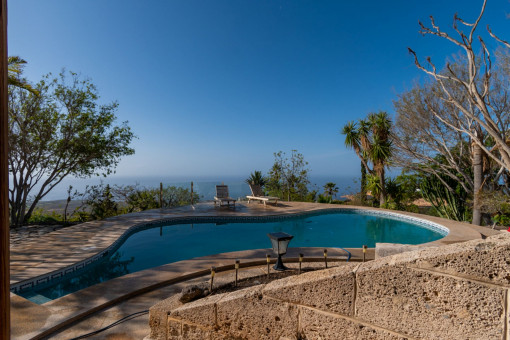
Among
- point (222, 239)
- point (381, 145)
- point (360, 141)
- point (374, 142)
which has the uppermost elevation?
point (360, 141)

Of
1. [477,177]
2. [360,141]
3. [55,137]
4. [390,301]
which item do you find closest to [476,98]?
[477,177]

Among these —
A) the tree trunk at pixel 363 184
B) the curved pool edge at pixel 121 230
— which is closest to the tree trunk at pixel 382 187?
the tree trunk at pixel 363 184

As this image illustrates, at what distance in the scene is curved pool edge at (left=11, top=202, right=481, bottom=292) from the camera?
177 inches

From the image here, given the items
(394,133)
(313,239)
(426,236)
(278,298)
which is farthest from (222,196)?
(278,298)

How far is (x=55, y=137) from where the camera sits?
28.2ft

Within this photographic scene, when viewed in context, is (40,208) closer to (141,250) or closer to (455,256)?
(141,250)

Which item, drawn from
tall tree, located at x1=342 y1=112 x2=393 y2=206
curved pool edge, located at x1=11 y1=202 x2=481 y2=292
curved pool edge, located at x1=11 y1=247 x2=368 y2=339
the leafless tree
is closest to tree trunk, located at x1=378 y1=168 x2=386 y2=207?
tall tree, located at x1=342 y1=112 x2=393 y2=206

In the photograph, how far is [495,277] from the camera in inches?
41.1

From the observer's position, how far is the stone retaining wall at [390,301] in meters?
1.07

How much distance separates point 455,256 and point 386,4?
1364 cm

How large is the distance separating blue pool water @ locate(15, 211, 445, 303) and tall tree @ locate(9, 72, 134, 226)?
13.2 feet

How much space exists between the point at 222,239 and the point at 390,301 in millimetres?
6563

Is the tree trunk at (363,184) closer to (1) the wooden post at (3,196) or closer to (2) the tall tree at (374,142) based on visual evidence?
(2) the tall tree at (374,142)

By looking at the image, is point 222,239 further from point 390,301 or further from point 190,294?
point 390,301
